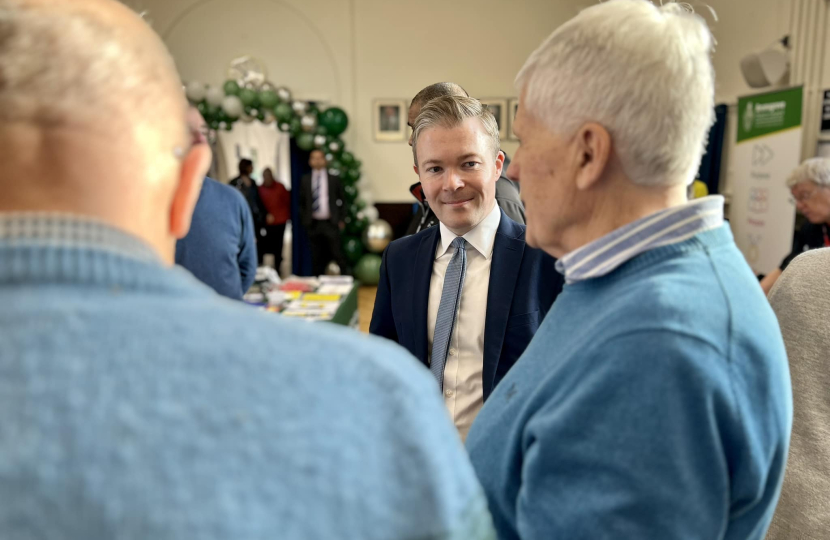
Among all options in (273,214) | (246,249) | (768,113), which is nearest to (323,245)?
(273,214)

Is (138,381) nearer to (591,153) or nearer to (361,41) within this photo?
(591,153)

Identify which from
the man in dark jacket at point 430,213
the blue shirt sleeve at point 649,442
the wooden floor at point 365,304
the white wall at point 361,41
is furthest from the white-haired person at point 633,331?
the white wall at point 361,41

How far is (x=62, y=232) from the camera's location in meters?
0.47

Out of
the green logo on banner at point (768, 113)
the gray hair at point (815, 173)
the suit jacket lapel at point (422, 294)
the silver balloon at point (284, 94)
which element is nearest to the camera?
the suit jacket lapel at point (422, 294)

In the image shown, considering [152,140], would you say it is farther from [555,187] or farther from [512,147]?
[512,147]

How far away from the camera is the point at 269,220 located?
8.86 metres

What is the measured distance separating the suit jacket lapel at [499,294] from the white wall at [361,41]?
790 centimetres

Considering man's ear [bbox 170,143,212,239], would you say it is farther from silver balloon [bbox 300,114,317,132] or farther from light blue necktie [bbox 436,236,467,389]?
silver balloon [bbox 300,114,317,132]

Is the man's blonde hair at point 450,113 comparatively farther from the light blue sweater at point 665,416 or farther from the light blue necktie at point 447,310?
the light blue sweater at point 665,416

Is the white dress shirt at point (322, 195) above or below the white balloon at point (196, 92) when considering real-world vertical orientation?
below

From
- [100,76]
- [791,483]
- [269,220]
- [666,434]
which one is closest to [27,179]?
[100,76]

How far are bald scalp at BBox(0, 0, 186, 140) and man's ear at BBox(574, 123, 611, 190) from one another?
601 millimetres

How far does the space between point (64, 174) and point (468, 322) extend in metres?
1.31

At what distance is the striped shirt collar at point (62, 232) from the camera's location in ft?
1.51
